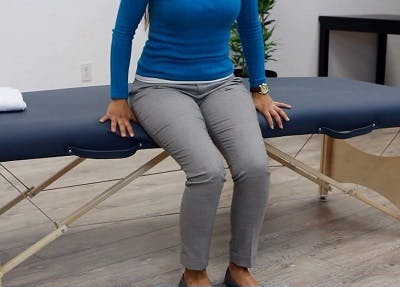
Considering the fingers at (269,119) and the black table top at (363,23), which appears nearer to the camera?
the fingers at (269,119)

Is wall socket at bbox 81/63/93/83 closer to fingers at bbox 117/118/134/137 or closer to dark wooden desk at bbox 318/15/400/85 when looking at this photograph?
dark wooden desk at bbox 318/15/400/85

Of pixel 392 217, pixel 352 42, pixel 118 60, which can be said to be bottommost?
pixel 392 217

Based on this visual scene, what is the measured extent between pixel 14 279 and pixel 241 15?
1.02m

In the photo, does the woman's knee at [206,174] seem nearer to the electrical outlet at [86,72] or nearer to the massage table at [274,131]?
the massage table at [274,131]

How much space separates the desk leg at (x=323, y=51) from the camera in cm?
399

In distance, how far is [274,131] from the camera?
5.74ft

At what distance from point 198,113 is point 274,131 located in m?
0.25

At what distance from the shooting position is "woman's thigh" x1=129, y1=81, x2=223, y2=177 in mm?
1520

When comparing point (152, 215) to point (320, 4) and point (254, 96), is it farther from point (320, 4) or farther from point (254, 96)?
point (320, 4)

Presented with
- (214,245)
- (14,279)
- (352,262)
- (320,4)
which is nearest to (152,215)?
(214,245)

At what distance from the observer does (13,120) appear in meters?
1.59

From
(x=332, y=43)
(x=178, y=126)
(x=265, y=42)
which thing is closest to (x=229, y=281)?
(x=178, y=126)

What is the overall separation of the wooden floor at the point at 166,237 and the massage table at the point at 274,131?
0.12 m

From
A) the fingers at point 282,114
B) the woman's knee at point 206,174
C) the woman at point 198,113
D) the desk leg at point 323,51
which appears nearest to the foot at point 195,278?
the woman at point 198,113
